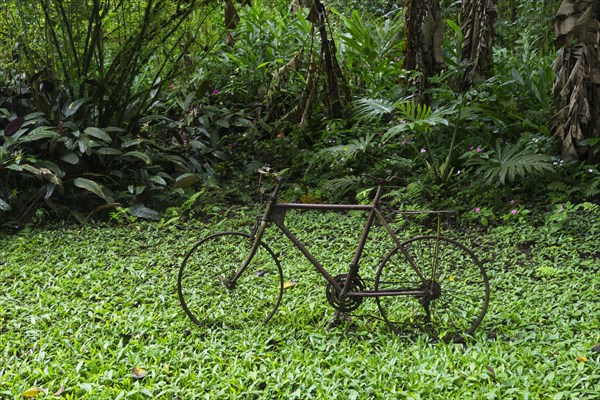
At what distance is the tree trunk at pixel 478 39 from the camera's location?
6.11 m

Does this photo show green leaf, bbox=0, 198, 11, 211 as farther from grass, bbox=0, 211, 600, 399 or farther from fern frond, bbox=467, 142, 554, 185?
fern frond, bbox=467, 142, 554, 185

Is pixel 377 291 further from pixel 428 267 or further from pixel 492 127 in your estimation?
pixel 492 127

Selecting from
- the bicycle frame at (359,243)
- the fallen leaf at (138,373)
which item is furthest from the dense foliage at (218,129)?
the fallen leaf at (138,373)

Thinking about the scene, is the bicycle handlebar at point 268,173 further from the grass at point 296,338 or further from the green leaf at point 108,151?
the green leaf at point 108,151

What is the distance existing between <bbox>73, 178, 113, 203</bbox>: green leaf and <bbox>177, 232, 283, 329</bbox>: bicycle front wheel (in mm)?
1887

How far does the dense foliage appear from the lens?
17.9 ft

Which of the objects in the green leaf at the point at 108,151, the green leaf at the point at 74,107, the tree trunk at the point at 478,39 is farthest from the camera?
the tree trunk at the point at 478,39

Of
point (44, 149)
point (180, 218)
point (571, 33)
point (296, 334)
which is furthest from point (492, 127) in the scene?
point (44, 149)

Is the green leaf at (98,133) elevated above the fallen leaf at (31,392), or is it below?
above

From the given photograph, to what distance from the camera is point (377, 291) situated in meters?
3.34

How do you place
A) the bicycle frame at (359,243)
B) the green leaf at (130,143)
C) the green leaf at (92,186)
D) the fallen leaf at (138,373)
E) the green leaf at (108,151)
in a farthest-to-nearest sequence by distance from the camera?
1. the green leaf at (130,143)
2. the green leaf at (108,151)
3. the green leaf at (92,186)
4. the bicycle frame at (359,243)
5. the fallen leaf at (138,373)

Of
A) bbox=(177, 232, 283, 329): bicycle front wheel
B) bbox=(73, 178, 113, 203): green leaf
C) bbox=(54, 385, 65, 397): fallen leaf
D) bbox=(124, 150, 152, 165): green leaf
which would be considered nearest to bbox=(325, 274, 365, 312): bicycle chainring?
bbox=(177, 232, 283, 329): bicycle front wheel

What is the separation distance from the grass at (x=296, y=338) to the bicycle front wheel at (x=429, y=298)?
0.09 m

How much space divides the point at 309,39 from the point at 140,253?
3613mm
